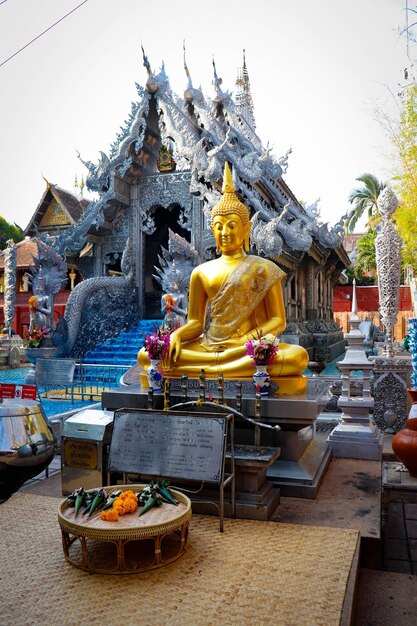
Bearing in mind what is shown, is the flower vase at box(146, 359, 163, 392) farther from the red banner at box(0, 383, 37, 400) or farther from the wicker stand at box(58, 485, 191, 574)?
the wicker stand at box(58, 485, 191, 574)

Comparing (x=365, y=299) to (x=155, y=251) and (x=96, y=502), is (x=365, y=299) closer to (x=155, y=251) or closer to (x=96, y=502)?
(x=155, y=251)

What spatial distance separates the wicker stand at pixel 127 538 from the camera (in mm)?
3002

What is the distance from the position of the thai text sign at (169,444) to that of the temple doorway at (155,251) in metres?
12.5

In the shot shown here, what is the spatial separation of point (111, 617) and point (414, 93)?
17.8m

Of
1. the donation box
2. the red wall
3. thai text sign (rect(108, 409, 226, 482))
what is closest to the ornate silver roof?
the donation box

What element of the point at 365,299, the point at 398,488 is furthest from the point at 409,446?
the point at 365,299

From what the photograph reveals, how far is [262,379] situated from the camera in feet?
17.0

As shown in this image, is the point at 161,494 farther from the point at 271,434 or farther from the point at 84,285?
the point at 84,285

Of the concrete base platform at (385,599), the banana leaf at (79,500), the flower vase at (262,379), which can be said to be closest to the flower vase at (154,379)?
the flower vase at (262,379)

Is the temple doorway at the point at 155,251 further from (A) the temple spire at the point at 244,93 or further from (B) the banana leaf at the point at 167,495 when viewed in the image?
(B) the banana leaf at the point at 167,495

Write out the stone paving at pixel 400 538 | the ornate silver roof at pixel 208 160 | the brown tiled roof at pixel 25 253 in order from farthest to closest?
the brown tiled roof at pixel 25 253
the ornate silver roof at pixel 208 160
the stone paving at pixel 400 538

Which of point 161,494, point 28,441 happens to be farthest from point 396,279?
point 28,441

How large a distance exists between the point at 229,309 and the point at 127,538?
3629 millimetres

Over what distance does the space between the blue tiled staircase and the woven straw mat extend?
9.62m
